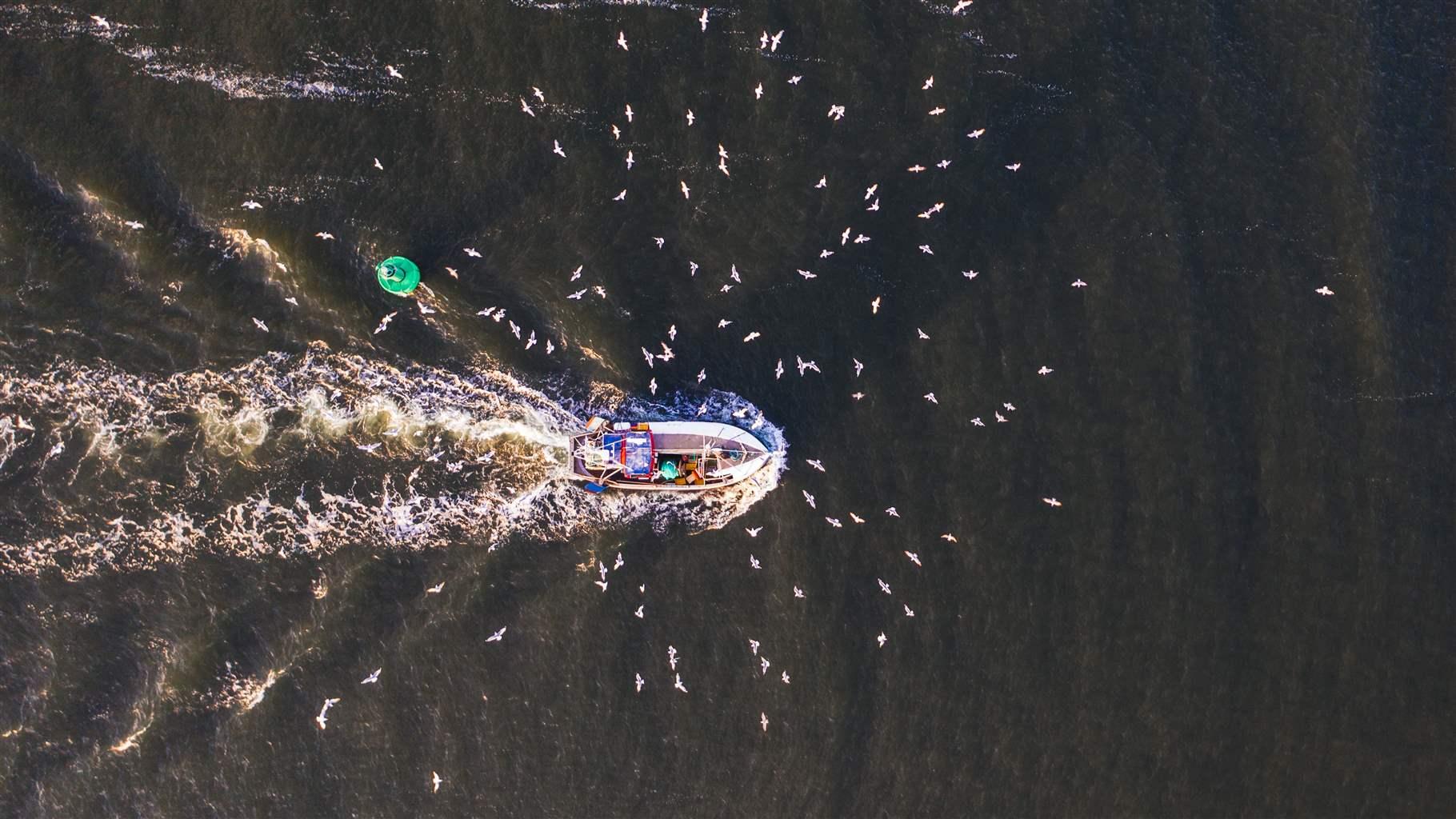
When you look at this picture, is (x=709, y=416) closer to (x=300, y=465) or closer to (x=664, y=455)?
(x=664, y=455)

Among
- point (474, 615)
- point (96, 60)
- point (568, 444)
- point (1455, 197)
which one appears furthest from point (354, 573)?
point (1455, 197)

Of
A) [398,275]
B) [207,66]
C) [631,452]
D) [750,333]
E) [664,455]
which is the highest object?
[207,66]

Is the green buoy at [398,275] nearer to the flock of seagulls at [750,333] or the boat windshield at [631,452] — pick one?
the flock of seagulls at [750,333]

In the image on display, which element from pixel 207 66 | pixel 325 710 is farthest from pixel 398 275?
pixel 325 710

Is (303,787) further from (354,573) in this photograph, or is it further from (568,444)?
(568,444)

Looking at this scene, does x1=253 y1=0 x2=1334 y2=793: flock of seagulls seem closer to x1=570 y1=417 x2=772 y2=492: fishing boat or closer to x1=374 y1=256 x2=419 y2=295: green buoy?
x1=374 y1=256 x2=419 y2=295: green buoy

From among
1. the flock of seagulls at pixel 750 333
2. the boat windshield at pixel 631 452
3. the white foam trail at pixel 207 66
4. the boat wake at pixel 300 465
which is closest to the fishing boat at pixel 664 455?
the boat windshield at pixel 631 452

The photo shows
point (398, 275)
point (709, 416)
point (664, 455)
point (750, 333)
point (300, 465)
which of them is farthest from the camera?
point (750, 333)
